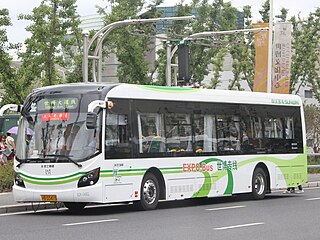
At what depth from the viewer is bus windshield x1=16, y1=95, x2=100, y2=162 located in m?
19.3

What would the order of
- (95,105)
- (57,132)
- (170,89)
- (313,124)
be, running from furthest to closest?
1. (313,124)
2. (170,89)
3. (57,132)
4. (95,105)

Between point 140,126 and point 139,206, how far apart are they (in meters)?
2.33

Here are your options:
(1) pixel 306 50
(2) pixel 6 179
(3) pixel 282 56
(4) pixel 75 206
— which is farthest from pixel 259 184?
(1) pixel 306 50

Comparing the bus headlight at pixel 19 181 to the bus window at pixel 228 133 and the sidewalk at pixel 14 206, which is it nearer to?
the sidewalk at pixel 14 206

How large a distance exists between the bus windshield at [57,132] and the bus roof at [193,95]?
0.92m

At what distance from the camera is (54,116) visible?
19.8m

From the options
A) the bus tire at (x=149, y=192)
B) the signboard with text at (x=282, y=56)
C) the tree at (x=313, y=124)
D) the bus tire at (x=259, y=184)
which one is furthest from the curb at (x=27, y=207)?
the tree at (x=313, y=124)

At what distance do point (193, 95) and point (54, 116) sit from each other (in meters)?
4.45

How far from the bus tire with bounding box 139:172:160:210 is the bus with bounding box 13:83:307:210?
3 cm

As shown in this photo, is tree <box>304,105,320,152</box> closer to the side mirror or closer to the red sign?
the red sign

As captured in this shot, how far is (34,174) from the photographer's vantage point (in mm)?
19547

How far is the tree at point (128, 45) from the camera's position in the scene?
1709 inches

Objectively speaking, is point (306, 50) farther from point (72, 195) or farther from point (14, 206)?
point (72, 195)

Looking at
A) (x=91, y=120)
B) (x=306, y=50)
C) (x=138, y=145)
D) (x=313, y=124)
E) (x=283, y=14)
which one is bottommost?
(x=138, y=145)
